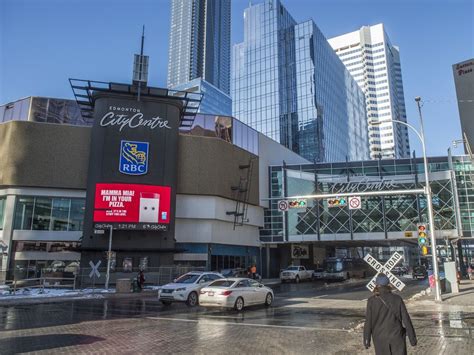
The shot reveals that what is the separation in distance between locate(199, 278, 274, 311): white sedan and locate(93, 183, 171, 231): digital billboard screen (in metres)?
20.3

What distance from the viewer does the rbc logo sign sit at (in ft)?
130

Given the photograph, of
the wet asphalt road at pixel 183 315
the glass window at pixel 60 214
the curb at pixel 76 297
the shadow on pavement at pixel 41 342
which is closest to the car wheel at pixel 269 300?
the wet asphalt road at pixel 183 315

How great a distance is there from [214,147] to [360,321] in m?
33.5

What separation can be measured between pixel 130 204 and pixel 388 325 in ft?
114

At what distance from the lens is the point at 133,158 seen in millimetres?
39812

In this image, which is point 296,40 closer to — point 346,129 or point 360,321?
point 346,129

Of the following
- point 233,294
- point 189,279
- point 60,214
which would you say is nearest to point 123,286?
point 189,279

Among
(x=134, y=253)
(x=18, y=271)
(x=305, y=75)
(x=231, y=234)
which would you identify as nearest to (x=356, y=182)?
A: (x=231, y=234)

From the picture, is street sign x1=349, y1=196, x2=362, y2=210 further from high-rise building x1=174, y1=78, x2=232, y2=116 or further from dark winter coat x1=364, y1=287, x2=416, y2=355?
high-rise building x1=174, y1=78, x2=232, y2=116

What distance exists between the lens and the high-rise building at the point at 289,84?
120562 millimetres

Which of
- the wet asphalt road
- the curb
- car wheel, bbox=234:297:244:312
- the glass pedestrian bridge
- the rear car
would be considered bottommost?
the wet asphalt road

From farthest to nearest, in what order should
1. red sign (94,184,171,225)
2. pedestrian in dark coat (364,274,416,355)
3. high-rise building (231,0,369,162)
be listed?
high-rise building (231,0,369,162)
red sign (94,184,171,225)
pedestrian in dark coat (364,274,416,355)

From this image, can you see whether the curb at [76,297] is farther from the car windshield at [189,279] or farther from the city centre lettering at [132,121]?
the city centre lettering at [132,121]

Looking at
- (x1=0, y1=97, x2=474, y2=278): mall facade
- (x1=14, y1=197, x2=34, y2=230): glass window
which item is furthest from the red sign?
(x1=14, y1=197, x2=34, y2=230): glass window
